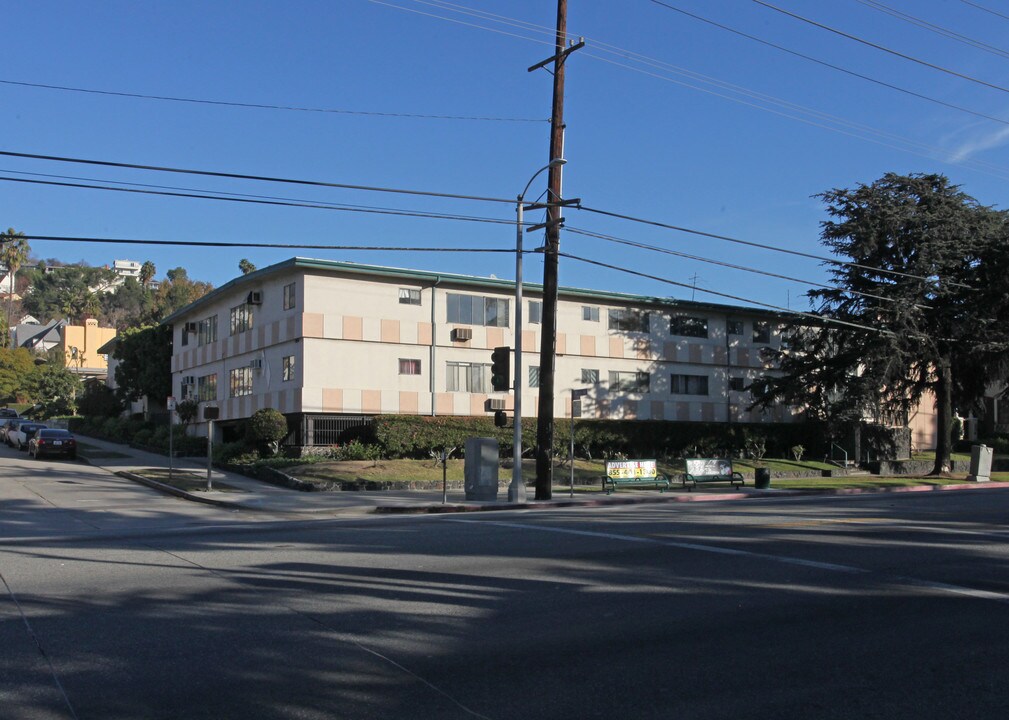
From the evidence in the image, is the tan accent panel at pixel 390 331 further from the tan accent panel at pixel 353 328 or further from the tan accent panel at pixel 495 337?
the tan accent panel at pixel 495 337

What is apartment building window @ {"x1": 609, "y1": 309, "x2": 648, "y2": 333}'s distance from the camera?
140ft

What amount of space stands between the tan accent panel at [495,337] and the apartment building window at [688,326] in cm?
1008

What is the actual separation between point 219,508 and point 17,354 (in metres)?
72.0

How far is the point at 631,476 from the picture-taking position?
94.1 feet

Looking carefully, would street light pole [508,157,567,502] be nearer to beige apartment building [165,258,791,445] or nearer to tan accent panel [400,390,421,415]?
beige apartment building [165,258,791,445]

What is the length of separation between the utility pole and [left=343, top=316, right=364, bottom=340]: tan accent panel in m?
12.7

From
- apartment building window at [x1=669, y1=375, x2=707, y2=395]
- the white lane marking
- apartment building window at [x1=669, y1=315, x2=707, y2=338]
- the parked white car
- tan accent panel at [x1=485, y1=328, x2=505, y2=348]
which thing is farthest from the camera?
apartment building window at [x1=669, y1=315, x2=707, y2=338]

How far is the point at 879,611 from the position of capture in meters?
8.68

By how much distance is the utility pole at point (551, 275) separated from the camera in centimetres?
2461

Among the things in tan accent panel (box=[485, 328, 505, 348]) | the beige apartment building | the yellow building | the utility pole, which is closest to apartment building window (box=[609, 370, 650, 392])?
the beige apartment building

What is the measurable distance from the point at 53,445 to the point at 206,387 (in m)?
8.02

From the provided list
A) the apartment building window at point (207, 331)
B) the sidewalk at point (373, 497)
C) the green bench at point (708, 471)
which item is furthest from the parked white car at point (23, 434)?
the green bench at point (708, 471)

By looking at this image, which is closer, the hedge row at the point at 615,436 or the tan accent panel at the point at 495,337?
the hedge row at the point at 615,436

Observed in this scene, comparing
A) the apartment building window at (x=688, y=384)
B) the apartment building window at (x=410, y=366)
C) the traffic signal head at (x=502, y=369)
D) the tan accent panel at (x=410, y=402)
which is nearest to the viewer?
the traffic signal head at (x=502, y=369)
